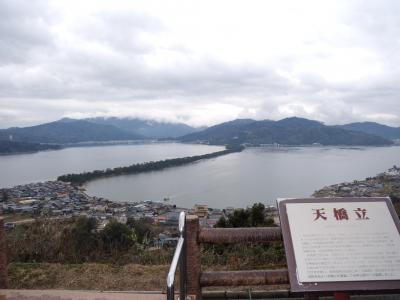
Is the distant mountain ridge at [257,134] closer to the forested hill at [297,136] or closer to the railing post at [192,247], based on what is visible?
the forested hill at [297,136]

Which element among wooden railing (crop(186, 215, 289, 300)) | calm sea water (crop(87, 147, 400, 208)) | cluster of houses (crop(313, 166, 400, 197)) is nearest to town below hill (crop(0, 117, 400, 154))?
calm sea water (crop(87, 147, 400, 208))

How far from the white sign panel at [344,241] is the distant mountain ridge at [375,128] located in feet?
386

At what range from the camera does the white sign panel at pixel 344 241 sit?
1.84 m

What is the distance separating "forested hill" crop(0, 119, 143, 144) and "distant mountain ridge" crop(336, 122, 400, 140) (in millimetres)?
76785

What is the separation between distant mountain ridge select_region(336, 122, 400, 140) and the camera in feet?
371

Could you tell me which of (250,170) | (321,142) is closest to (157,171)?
(250,170)

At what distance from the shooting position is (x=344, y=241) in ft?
6.35

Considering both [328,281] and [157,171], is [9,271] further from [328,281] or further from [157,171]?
[157,171]

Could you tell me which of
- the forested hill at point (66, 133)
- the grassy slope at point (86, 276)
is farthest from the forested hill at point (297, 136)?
the grassy slope at point (86, 276)

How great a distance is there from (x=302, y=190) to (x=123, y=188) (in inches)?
569

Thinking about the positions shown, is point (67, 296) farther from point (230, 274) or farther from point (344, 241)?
point (344, 241)

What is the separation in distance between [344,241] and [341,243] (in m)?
0.02

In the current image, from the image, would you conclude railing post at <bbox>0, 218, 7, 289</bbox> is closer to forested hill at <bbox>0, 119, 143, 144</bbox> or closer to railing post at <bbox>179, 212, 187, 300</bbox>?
railing post at <bbox>179, 212, 187, 300</bbox>

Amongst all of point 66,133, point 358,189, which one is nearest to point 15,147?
point 66,133
